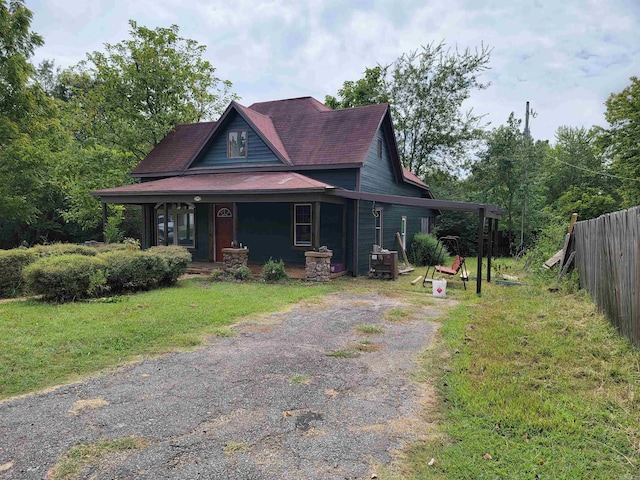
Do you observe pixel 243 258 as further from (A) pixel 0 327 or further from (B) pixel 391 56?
(B) pixel 391 56

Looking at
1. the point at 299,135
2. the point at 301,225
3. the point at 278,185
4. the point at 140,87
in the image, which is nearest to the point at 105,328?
the point at 278,185

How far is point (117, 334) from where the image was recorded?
19.7 feet

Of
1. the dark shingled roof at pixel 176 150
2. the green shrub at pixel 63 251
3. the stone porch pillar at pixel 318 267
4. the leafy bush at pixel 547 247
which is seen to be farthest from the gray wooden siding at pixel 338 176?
the green shrub at pixel 63 251

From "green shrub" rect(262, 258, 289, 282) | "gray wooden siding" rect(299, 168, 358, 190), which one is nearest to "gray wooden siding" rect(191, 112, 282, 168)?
"gray wooden siding" rect(299, 168, 358, 190)

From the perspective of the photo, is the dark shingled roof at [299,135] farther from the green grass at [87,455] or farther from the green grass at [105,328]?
the green grass at [87,455]

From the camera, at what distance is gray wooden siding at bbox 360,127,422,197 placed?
14719 millimetres

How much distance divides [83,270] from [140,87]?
52.2 feet

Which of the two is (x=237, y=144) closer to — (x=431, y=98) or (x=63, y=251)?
(x=63, y=251)

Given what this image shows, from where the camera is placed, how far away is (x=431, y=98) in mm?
27016

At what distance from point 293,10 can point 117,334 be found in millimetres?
Answer: 12523

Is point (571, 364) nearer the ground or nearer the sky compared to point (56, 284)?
nearer the ground

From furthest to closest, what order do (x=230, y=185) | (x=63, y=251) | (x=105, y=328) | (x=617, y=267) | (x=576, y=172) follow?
1. (x=576, y=172)
2. (x=230, y=185)
3. (x=63, y=251)
4. (x=105, y=328)
5. (x=617, y=267)

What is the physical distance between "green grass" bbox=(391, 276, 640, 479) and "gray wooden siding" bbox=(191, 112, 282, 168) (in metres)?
10.7

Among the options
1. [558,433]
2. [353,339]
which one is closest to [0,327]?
[353,339]
